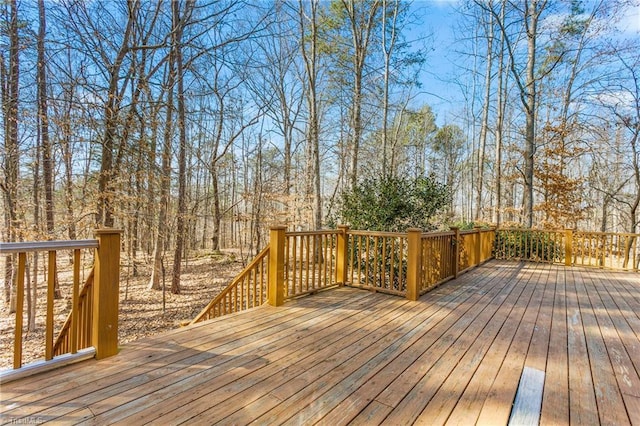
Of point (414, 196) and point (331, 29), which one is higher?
point (331, 29)

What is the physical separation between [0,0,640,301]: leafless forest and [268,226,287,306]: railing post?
8.66 feet

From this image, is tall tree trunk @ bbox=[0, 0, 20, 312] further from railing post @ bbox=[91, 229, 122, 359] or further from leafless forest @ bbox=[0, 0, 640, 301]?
railing post @ bbox=[91, 229, 122, 359]

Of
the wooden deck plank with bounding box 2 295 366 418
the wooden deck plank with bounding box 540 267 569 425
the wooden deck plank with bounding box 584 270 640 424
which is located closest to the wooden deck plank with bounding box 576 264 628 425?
the wooden deck plank with bounding box 584 270 640 424

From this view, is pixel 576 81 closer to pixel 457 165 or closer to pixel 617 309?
pixel 457 165

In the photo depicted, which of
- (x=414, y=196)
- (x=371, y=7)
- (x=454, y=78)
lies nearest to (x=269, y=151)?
(x=371, y=7)

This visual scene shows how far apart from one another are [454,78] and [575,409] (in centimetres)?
1315

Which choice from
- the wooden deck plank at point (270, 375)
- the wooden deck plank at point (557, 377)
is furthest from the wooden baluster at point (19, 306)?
the wooden deck plank at point (557, 377)

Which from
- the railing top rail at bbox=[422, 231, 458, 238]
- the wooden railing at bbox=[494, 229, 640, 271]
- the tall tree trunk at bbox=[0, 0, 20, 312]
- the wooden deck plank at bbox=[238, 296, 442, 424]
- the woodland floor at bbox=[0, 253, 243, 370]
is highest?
the tall tree trunk at bbox=[0, 0, 20, 312]

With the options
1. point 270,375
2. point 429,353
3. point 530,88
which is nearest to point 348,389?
point 270,375

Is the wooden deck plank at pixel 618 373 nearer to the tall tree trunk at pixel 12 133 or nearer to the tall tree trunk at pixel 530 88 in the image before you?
the tall tree trunk at pixel 530 88

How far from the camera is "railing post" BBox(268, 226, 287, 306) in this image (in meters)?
3.38

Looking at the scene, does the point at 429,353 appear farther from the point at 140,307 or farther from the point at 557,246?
the point at 557,246

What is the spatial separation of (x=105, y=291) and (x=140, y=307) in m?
5.46

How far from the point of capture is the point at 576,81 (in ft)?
34.9
